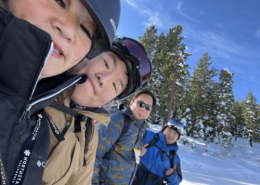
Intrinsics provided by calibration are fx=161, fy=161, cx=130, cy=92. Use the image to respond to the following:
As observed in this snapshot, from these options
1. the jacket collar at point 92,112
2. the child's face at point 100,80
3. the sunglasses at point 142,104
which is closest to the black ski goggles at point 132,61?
the child's face at point 100,80

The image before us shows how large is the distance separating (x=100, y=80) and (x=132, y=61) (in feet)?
1.89

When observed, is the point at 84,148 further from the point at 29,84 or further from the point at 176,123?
the point at 176,123

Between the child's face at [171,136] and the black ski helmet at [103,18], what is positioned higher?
the black ski helmet at [103,18]

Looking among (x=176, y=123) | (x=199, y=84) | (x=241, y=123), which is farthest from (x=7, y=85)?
(x=241, y=123)

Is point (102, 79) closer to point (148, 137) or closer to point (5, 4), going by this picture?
point (5, 4)

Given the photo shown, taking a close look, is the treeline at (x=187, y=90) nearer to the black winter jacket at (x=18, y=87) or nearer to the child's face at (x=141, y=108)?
the child's face at (x=141, y=108)

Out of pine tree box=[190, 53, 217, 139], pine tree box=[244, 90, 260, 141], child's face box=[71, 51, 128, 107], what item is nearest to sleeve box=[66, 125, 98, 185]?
child's face box=[71, 51, 128, 107]

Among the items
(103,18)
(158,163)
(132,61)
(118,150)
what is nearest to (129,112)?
(118,150)

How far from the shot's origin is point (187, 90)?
2356 cm

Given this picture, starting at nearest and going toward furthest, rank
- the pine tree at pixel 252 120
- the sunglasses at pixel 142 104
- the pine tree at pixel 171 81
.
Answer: the sunglasses at pixel 142 104
the pine tree at pixel 171 81
the pine tree at pixel 252 120

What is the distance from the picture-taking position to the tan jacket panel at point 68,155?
3.81ft

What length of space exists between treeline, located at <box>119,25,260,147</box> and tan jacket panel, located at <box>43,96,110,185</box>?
21070 mm

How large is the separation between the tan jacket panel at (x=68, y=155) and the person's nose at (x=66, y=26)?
557mm

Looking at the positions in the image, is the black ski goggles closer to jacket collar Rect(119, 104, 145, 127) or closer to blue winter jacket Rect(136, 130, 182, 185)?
jacket collar Rect(119, 104, 145, 127)
